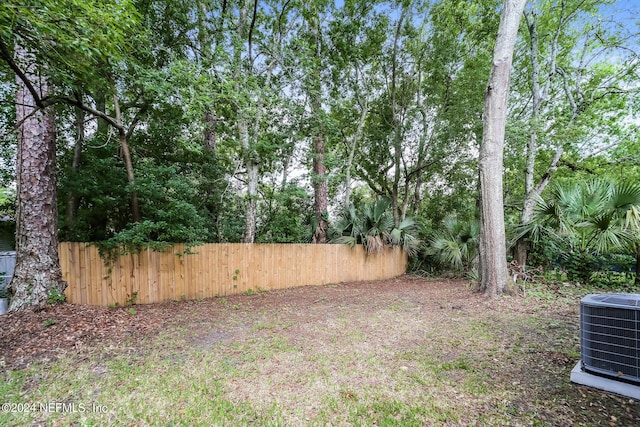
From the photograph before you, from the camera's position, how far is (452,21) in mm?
8508

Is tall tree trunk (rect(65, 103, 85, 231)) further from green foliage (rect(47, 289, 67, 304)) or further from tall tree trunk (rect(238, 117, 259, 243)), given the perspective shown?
tall tree trunk (rect(238, 117, 259, 243))

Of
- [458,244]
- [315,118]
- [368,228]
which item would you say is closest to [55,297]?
[315,118]

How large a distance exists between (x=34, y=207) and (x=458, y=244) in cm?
883

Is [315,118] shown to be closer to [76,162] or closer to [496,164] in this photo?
[496,164]

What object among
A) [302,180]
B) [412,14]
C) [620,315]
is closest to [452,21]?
[412,14]

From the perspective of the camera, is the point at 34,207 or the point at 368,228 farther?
the point at 368,228

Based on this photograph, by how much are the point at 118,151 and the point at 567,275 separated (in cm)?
943

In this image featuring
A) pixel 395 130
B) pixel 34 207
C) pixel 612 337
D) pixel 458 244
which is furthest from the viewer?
pixel 395 130

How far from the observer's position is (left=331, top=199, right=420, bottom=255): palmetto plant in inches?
308

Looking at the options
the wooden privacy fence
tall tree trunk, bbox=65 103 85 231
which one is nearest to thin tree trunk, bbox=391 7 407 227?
the wooden privacy fence

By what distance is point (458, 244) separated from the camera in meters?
7.82

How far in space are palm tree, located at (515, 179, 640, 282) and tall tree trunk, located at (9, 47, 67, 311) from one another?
8.63 m

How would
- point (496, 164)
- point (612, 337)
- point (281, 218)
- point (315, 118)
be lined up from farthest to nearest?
1. point (281, 218)
2. point (315, 118)
3. point (496, 164)
4. point (612, 337)

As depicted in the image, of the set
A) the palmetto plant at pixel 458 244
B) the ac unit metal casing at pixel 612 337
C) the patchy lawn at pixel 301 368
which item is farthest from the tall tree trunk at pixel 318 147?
the ac unit metal casing at pixel 612 337
